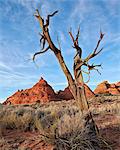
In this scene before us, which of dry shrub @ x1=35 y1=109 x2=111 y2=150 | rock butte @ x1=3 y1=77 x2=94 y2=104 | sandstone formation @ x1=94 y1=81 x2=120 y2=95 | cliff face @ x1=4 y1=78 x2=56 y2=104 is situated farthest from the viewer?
sandstone formation @ x1=94 y1=81 x2=120 y2=95

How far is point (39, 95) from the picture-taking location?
6494cm

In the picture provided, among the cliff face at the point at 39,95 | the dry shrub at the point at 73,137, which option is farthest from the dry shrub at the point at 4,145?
the cliff face at the point at 39,95

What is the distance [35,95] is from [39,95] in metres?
1.32

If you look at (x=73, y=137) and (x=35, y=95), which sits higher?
(x=35, y=95)

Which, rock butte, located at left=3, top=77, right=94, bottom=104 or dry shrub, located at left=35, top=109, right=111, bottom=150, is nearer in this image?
dry shrub, located at left=35, top=109, right=111, bottom=150

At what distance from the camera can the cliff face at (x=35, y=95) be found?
212ft

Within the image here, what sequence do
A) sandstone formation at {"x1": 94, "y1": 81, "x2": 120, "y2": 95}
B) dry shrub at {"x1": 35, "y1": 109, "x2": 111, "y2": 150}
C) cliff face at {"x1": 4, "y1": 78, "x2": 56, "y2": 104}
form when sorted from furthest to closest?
sandstone formation at {"x1": 94, "y1": 81, "x2": 120, "y2": 95}
cliff face at {"x1": 4, "y1": 78, "x2": 56, "y2": 104}
dry shrub at {"x1": 35, "y1": 109, "x2": 111, "y2": 150}

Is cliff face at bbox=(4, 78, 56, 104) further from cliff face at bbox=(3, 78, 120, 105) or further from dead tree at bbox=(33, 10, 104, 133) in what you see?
dead tree at bbox=(33, 10, 104, 133)

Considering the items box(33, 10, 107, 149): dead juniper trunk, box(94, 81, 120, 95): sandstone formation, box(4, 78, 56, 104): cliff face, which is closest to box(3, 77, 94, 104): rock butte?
box(4, 78, 56, 104): cliff face

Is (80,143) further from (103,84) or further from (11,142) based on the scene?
(103,84)

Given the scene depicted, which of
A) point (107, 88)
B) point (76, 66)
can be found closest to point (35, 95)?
point (107, 88)

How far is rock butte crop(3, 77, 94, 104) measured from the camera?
2544 inches

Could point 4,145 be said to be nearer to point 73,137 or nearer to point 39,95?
point 73,137

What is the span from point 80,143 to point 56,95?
195 feet
